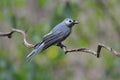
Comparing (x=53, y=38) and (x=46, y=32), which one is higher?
(x=53, y=38)

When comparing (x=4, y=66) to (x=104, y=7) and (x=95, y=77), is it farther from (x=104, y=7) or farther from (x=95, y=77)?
(x=95, y=77)

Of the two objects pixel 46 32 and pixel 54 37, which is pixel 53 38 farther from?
pixel 46 32

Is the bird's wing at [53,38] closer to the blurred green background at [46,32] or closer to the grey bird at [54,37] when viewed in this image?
the grey bird at [54,37]

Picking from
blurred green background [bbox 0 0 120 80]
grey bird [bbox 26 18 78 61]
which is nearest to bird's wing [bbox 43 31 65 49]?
grey bird [bbox 26 18 78 61]

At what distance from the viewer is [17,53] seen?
5.11 metres

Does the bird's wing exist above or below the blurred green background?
above

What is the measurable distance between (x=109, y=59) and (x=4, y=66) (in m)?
1.21

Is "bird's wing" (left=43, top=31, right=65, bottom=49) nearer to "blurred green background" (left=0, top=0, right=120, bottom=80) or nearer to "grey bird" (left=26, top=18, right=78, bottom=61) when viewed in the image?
"grey bird" (left=26, top=18, right=78, bottom=61)

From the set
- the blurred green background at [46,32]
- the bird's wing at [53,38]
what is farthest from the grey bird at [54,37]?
the blurred green background at [46,32]

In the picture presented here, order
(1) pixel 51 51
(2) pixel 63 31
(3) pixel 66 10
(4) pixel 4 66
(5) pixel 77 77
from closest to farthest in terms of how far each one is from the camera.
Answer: (2) pixel 63 31, (3) pixel 66 10, (4) pixel 4 66, (1) pixel 51 51, (5) pixel 77 77

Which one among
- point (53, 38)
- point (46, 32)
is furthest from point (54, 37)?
point (46, 32)

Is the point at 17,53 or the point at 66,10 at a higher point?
the point at 66,10

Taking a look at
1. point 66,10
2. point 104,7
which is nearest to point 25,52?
point 66,10

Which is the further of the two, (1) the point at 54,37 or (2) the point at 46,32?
(2) the point at 46,32
